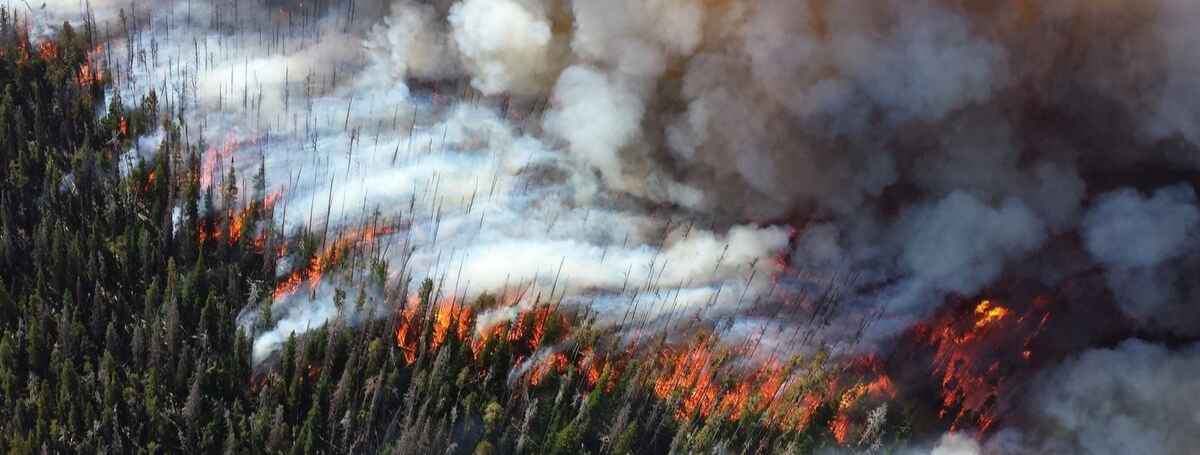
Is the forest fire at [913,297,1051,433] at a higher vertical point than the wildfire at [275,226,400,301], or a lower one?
higher

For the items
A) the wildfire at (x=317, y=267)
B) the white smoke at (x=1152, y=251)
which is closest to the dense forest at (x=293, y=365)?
the wildfire at (x=317, y=267)

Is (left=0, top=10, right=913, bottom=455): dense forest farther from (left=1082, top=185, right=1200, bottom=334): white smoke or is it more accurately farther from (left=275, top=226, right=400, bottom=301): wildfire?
(left=1082, top=185, right=1200, bottom=334): white smoke

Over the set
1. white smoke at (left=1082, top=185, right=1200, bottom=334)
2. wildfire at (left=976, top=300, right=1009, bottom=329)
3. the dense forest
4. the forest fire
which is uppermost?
white smoke at (left=1082, top=185, right=1200, bottom=334)

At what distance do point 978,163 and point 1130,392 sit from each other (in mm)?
27237

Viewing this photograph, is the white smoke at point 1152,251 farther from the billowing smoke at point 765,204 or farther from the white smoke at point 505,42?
the white smoke at point 505,42

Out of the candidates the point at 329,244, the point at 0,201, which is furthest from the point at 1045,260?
the point at 0,201

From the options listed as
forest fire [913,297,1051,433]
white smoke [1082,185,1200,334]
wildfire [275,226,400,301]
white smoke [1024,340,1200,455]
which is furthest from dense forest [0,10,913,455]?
white smoke [1082,185,1200,334]

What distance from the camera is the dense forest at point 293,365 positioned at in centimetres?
7025

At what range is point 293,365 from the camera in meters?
74.5

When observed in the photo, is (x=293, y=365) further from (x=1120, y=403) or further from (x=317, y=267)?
(x=1120, y=403)

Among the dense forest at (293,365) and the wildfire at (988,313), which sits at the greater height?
the wildfire at (988,313)

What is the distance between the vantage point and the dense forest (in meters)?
70.2

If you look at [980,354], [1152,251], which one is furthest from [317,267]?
[1152,251]

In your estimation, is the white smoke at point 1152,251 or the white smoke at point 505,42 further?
the white smoke at point 505,42
